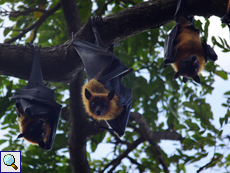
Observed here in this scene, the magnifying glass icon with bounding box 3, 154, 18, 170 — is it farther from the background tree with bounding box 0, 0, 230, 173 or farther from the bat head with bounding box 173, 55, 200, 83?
the bat head with bounding box 173, 55, 200, 83

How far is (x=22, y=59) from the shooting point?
4598 millimetres

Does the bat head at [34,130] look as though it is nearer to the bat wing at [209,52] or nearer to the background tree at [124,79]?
the background tree at [124,79]

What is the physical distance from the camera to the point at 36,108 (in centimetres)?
454

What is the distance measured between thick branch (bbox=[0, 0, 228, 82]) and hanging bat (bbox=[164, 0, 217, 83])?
0.88 feet

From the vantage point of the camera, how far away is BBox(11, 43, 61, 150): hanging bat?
14.7ft

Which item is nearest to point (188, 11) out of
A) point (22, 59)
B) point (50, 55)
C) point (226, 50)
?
point (226, 50)

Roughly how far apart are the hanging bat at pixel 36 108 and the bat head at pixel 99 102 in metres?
0.68

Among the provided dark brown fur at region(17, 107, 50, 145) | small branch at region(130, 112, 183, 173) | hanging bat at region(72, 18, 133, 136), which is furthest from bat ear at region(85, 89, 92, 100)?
small branch at region(130, 112, 183, 173)

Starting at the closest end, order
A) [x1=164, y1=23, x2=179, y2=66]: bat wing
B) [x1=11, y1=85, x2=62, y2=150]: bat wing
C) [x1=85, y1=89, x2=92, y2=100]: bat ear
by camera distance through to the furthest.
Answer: [x1=164, y1=23, x2=179, y2=66]: bat wing
[x1=11, y1=85, x2=62, y2=150]: bat wing
[x1=85, y1=89, x2=92, y2=100]: bat ear

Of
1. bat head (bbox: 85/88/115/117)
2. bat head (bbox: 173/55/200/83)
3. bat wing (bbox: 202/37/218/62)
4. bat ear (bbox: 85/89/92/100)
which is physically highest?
bat wing (bbox: 202/37/218/62)

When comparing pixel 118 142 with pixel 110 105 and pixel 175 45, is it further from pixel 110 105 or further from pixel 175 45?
pixel 175 45

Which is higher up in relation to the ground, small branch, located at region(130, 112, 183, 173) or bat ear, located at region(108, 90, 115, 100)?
bat ear, located at region(108, 90, 115, 100)

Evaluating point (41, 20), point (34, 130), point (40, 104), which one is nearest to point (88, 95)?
point (40, 104)

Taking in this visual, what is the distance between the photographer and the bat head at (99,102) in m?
4.55
